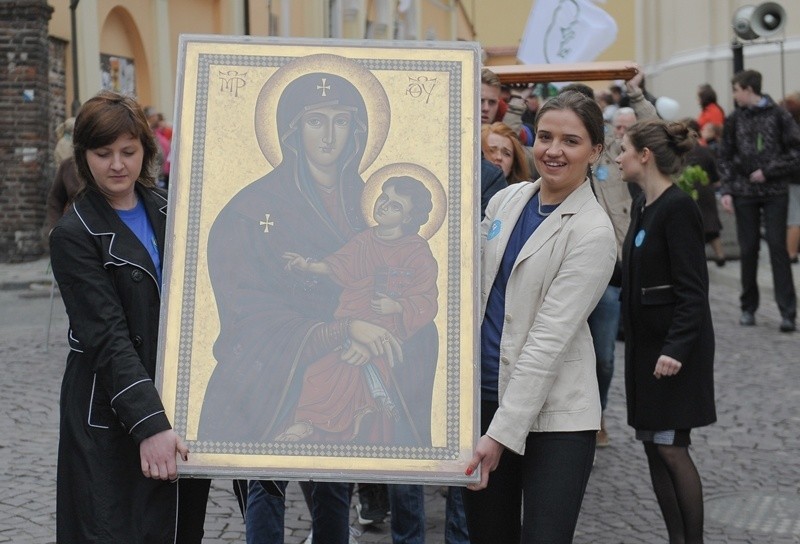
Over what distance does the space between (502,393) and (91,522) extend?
1.16 metres

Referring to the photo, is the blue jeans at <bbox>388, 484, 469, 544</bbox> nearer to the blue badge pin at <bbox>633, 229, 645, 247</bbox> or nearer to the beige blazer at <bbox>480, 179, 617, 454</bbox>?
the blue badge pin at <bbox>633, 229, 645, 247</bbox>

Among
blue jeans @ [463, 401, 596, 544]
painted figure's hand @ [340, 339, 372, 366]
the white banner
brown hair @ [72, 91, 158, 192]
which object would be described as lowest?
blue jeans @ [463, 401, 596, 544]

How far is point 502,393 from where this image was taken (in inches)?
134

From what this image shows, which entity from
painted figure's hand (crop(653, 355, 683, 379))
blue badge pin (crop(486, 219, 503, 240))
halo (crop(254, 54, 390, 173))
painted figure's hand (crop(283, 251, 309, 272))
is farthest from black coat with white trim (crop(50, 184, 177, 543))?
painted figure's hand (crop(653, 355, 683, 379))

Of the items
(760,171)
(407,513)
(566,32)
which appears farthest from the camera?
(760,171)

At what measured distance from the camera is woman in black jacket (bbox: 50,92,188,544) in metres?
3.22

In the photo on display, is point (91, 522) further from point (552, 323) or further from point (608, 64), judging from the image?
point (608, 64)

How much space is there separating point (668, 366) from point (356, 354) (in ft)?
5.48

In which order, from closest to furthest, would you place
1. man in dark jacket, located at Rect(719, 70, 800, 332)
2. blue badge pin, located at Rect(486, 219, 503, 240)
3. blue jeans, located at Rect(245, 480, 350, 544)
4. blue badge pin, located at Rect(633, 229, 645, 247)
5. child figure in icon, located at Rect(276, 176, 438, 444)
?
child figure in icon, located at Rect(276, 176, 438, 444)
blue badge pin, located at Rect(486, 219, 503, 240)
blue jeans, located at Rect(245, 480, 350, 544)
blue badge pin, located at Rect(633, 229, 645, 247)
man in dark jacket, located at Rect(719, 70, 800, 332)

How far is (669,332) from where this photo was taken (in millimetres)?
4609

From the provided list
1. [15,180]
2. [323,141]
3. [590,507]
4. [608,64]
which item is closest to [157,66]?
[15,180]

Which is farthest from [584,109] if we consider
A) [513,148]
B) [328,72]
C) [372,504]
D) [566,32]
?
[566,32]

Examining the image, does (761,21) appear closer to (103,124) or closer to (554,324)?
(554,324)

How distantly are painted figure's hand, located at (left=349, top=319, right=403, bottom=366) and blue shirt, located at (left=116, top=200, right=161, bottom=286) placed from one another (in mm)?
558
